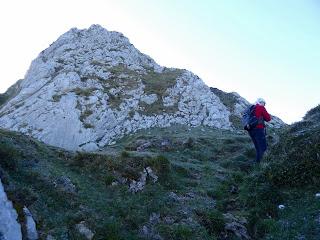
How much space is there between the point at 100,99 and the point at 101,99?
0.32 ft

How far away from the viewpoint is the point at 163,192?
14.1 metres

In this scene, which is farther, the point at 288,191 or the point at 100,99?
the point at 100,99

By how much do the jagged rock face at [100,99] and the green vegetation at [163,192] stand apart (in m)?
8.43

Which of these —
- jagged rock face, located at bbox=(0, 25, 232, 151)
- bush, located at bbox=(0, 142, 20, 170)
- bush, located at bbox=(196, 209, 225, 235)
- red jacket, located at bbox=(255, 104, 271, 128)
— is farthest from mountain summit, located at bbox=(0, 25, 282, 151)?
bush, located at bbox=(196, 209, 225, 235)

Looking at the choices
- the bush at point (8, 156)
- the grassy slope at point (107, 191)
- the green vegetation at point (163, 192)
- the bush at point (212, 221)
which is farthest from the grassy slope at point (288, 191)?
the bush at point (8, 156)

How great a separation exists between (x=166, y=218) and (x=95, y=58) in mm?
31732

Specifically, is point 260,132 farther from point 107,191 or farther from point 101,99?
point 101,99

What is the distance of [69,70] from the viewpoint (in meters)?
38.5

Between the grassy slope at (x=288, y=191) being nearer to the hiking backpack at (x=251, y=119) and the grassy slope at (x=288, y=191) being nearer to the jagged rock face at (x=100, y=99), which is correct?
the hiking backpack at (x=251, y=119)

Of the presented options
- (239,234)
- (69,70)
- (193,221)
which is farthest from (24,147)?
(69,70)

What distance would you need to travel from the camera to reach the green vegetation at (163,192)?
11.4m

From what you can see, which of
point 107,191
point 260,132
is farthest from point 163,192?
point 260,132

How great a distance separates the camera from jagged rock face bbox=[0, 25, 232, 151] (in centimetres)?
3030

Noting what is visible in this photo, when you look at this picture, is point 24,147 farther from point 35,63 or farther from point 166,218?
point 35,63
